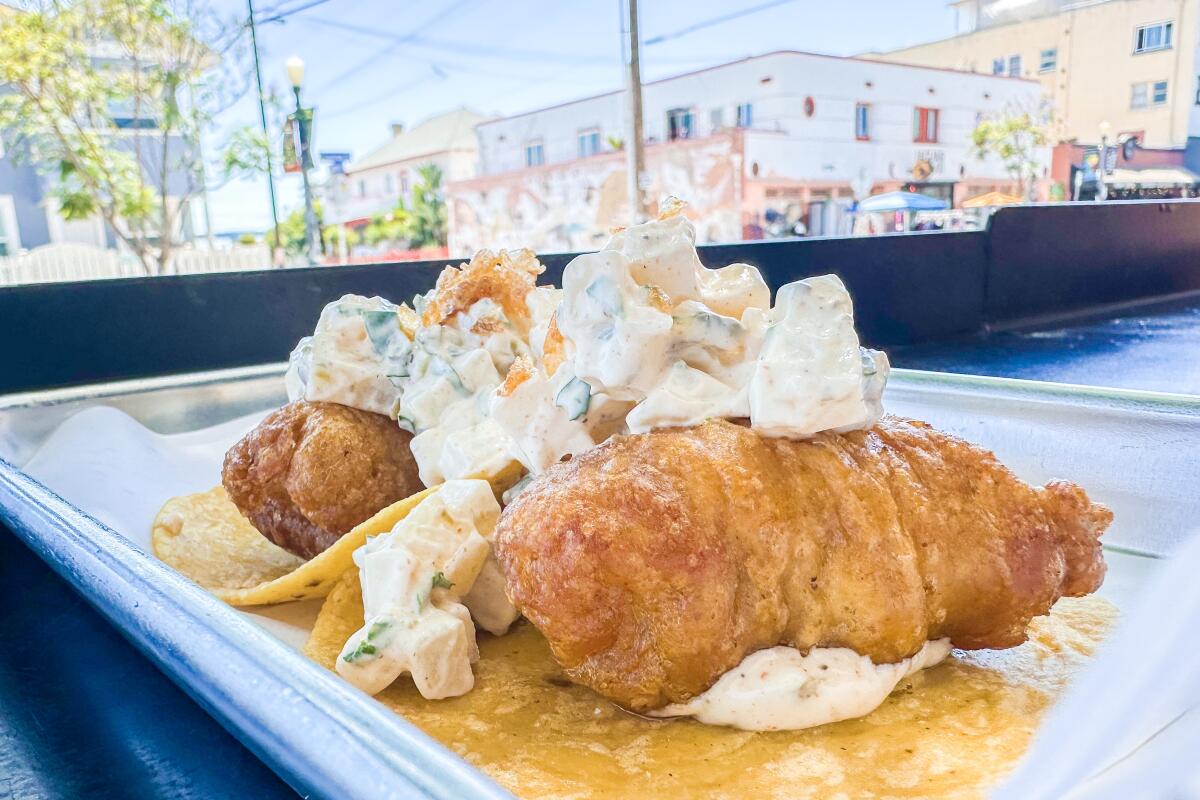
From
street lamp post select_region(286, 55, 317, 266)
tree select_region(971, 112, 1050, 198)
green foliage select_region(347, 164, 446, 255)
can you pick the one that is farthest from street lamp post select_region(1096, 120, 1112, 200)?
green foliage select_region(347, 164, 446, 255)

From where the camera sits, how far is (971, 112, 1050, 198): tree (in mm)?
22250

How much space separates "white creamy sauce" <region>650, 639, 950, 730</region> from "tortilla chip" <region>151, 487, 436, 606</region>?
1.52ft

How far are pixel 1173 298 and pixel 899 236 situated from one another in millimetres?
2218

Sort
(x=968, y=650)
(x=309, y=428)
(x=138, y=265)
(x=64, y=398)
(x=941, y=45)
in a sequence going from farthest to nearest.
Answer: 1. (x=941, y=45)
2. (x=138, y=265)
3. (x=64, y=398)
4. (x=309, y=428)
5. (x=968, y=650)

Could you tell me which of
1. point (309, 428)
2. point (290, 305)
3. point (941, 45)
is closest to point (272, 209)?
point (290, 305)

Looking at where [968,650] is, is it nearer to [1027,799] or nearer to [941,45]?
[1027,799]

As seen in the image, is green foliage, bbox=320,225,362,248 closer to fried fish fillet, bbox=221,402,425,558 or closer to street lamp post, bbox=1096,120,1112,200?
street lamp post, bbox=1096,120,1112,200

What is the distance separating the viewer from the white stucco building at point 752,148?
1886cm

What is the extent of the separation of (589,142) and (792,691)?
22.2m

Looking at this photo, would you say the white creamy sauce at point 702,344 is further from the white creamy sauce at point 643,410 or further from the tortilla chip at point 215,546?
the tortilla chip at point 215,546

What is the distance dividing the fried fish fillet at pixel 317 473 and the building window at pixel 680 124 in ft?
63.7

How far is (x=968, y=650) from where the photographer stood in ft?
3.30

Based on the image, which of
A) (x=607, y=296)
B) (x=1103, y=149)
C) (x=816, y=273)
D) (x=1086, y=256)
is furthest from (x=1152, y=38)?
(x=607, y=296)

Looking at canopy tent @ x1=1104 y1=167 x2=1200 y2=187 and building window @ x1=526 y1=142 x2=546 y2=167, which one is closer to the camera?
canopy tent @ x1=1104 y1=167 x2=1200 y2=187
